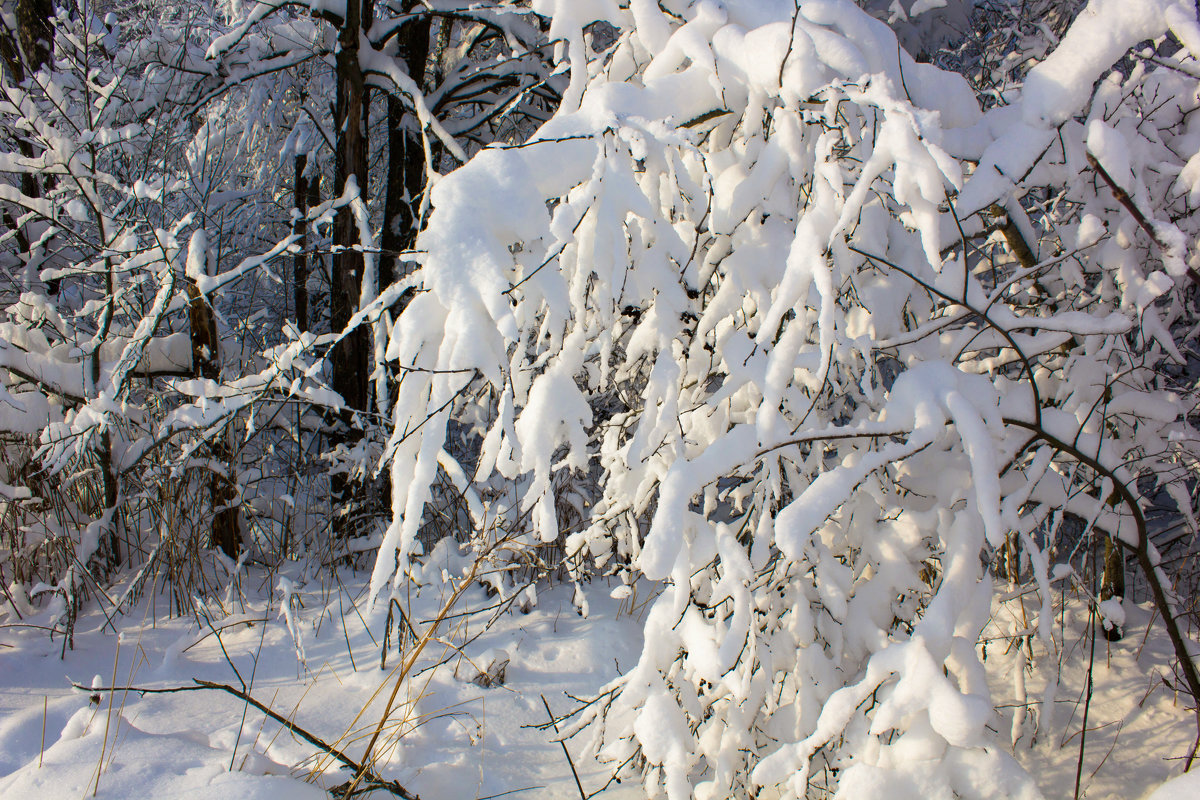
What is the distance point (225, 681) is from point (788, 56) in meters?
2.61

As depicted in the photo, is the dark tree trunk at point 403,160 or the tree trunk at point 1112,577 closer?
the tree trunk at point 1112,577

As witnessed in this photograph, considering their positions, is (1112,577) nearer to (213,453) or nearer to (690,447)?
(690,447)

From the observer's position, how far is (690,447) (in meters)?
1.78

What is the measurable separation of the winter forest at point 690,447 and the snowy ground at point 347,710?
2cm

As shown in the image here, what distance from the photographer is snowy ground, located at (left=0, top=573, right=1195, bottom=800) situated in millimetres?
1741

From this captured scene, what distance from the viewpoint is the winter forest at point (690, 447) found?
1235 mm

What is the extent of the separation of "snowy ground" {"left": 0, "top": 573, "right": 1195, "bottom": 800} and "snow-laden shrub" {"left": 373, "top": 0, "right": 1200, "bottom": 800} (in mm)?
468

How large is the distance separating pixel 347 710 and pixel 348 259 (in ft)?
8.62

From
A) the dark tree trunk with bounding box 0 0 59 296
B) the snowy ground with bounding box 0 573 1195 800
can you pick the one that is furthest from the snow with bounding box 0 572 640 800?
the dark tree trunk with bounding box 0 0 59 296

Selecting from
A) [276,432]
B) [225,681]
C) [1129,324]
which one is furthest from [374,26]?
[1129,324]

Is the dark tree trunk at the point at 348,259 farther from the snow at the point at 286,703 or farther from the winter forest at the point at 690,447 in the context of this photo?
the snow at the point at 286,703

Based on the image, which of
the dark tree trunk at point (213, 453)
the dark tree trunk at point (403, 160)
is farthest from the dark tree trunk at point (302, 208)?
the dark tree trunk at point (213, 453)

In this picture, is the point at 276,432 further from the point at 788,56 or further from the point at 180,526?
the point at 788,56

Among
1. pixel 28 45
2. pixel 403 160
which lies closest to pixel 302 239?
pixel 403 160
